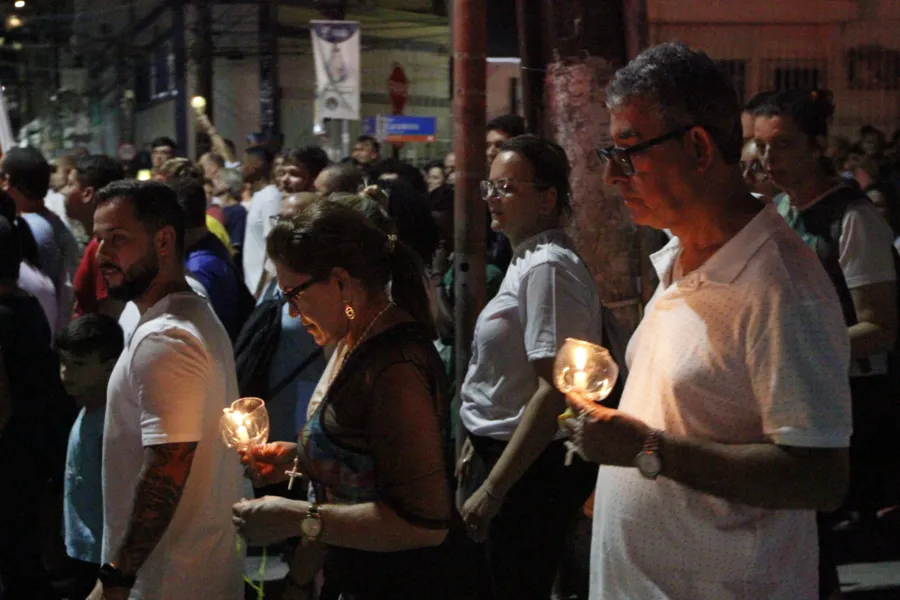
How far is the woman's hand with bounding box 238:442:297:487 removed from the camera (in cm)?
341

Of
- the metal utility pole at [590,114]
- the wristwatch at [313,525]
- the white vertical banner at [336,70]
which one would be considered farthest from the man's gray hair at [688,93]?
the white vertical banner at [336,70]

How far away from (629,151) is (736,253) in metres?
0.32

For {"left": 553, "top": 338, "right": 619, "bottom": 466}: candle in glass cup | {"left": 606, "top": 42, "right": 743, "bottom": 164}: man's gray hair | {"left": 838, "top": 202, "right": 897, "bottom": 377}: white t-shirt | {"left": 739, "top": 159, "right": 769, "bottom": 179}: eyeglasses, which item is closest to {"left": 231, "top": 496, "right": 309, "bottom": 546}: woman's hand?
{"left": 553, "top": 338, "right": 619, "bottom": 466}: candle in glass cup

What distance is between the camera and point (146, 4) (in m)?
28.9

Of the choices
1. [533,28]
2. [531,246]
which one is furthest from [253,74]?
[531,246]

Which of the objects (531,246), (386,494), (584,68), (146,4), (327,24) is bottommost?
(386,494)

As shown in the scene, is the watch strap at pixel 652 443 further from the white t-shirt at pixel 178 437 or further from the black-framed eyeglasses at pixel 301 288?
the white t-shirt at pixel 178 437

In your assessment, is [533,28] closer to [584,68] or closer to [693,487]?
[584,68]

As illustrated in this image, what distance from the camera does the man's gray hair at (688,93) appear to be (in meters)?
2.77

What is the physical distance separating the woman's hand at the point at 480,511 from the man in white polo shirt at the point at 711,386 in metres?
1.64

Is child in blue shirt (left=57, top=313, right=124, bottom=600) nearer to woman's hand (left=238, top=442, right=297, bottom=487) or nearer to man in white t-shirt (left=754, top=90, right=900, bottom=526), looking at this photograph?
woman's hand (left=238, top=442, right=297, bottom=487)

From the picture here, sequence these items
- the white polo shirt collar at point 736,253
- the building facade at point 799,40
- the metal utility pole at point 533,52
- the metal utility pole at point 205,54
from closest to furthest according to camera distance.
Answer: the white polo shirt collar at point 736,253
the metal utility pole at point 533,52
the building facade at point 799,40
the metal utility pole at point 205,54

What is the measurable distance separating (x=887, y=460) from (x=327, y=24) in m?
7.43

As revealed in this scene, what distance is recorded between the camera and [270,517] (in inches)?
128
